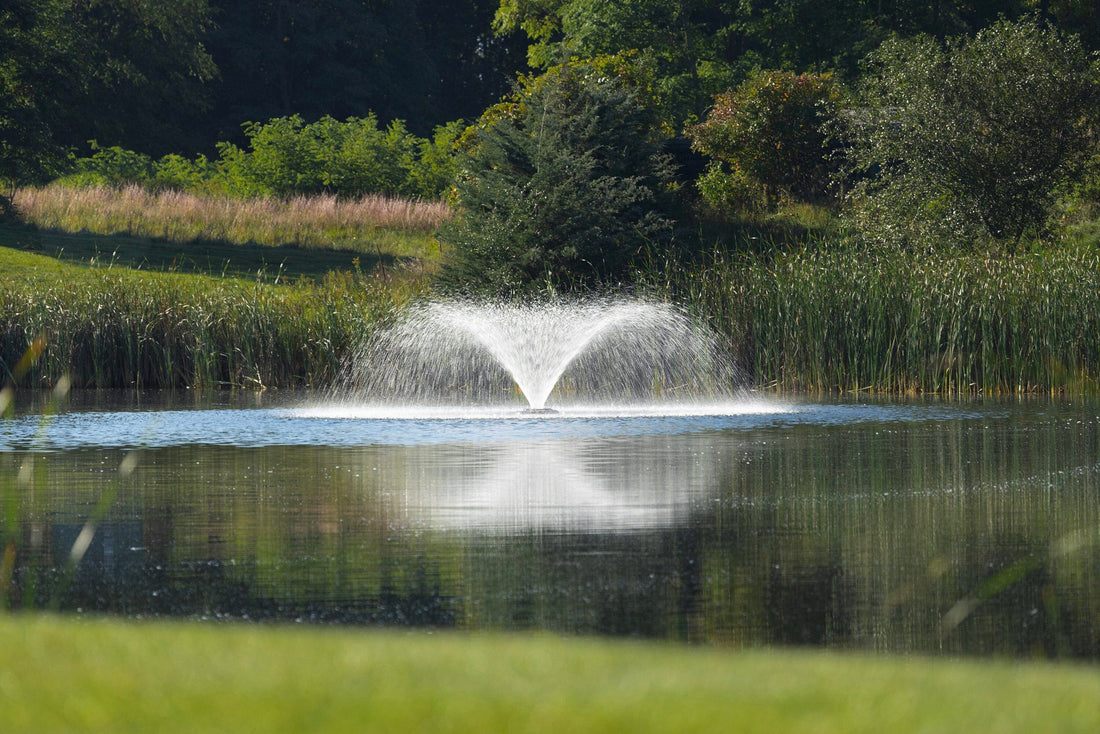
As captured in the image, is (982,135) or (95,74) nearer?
(982,135)

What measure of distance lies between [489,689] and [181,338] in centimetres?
2145

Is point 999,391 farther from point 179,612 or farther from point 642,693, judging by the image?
point 642,693

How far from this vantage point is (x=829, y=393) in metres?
22.9

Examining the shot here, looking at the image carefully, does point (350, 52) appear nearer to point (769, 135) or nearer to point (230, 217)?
point (230, 217)

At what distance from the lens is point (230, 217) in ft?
144

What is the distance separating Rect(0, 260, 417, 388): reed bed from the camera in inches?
994

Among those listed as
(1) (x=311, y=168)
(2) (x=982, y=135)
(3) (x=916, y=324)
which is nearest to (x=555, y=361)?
(3) (x=916, y=324)

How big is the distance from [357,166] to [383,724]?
155ft

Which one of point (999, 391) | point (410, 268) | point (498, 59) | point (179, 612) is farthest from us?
point (498, 59)

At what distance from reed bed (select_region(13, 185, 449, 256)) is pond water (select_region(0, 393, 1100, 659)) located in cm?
2517

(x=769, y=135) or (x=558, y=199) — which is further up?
(x=769, y=135)

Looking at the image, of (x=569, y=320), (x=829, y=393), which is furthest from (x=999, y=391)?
(x=569, y=320)

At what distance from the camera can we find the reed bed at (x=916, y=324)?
22.5 m

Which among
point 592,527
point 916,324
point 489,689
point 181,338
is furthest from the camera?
point 181,338
